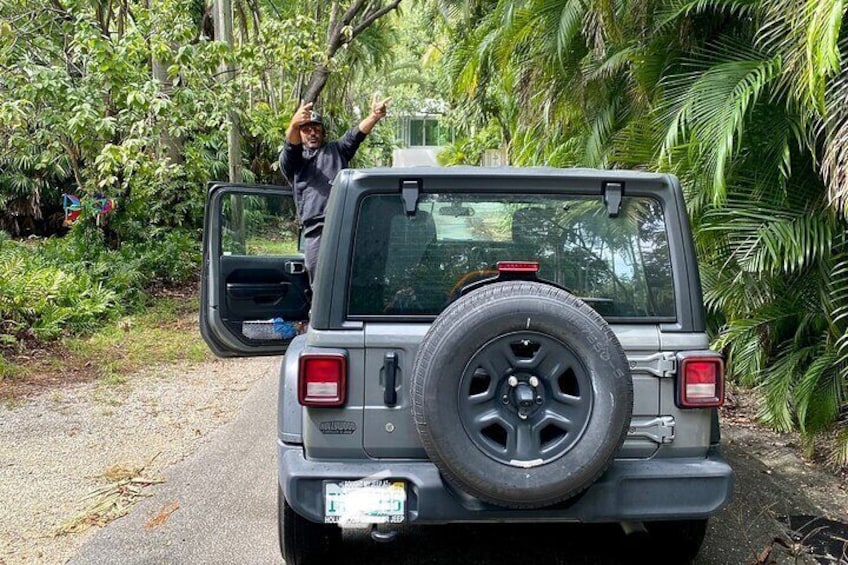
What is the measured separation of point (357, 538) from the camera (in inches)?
171

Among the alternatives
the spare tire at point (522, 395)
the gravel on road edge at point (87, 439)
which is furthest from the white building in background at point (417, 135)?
the spare tire at point (522, 395)

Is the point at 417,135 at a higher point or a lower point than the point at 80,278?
higher

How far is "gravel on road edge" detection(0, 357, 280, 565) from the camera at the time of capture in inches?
174

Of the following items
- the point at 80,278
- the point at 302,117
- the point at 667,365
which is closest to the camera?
the point at 667,365

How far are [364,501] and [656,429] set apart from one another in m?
1.20

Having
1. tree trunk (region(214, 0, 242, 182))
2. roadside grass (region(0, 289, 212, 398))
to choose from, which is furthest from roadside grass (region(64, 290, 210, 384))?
tree trunk (region(214, 0, 242, 182))

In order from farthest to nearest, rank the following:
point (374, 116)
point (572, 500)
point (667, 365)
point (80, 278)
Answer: point (80, 278) < point (374, 116) < point (667, 365) < point (572, 500)

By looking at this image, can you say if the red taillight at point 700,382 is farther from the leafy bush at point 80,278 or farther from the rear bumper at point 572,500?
the leafy bush at point 80,278

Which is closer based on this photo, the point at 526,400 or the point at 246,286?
the point at 526,400

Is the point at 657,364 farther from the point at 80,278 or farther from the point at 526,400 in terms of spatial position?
the point at 80,278

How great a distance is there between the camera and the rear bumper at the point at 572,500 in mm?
3199

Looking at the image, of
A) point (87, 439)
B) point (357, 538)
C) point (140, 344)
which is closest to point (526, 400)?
point (357, 538)

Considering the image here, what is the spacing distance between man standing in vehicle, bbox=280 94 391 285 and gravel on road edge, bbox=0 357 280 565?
164 cm

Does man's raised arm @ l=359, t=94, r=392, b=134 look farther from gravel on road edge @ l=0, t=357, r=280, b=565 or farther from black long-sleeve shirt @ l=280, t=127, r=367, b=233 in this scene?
gravel on road edge @ l=0, t=357, r=280, b=565
